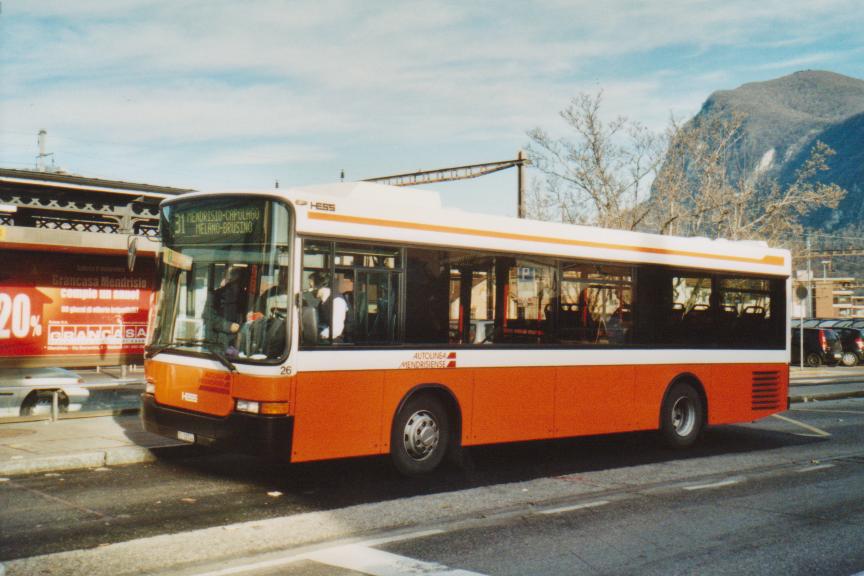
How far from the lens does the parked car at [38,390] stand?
1219 cm

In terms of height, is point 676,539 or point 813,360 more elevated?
point 813,360

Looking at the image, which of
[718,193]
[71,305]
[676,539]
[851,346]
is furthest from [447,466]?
[851,346]

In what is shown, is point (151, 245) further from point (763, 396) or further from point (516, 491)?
point (763, 396)

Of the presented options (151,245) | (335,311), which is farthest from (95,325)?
(335,311)

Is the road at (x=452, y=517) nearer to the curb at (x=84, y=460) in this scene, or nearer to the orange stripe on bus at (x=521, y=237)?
the curb at (x=84, y=460)

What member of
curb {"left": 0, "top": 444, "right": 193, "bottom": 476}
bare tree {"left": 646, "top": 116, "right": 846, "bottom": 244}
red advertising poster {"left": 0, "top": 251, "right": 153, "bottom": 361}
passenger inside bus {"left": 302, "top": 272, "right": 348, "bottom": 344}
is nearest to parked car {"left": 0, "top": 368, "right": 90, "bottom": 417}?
red advertising poster {"left": 0, "top": 251, "right": 153, "bottom": 361}

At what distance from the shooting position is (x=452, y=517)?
7.55 m

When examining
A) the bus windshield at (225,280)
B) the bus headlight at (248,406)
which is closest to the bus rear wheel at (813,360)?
the bus windshield at (225,280)

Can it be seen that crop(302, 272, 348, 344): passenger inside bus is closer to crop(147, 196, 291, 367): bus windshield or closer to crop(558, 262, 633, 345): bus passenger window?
crop(147, 196, 291, 367): bus windshield

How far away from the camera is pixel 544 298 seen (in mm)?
10578

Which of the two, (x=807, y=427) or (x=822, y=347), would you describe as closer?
(x=807, y=427)

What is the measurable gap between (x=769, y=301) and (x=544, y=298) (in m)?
4.90

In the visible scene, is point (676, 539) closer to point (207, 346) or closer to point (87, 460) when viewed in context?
point (207, 346)

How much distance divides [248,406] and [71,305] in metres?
6.54
